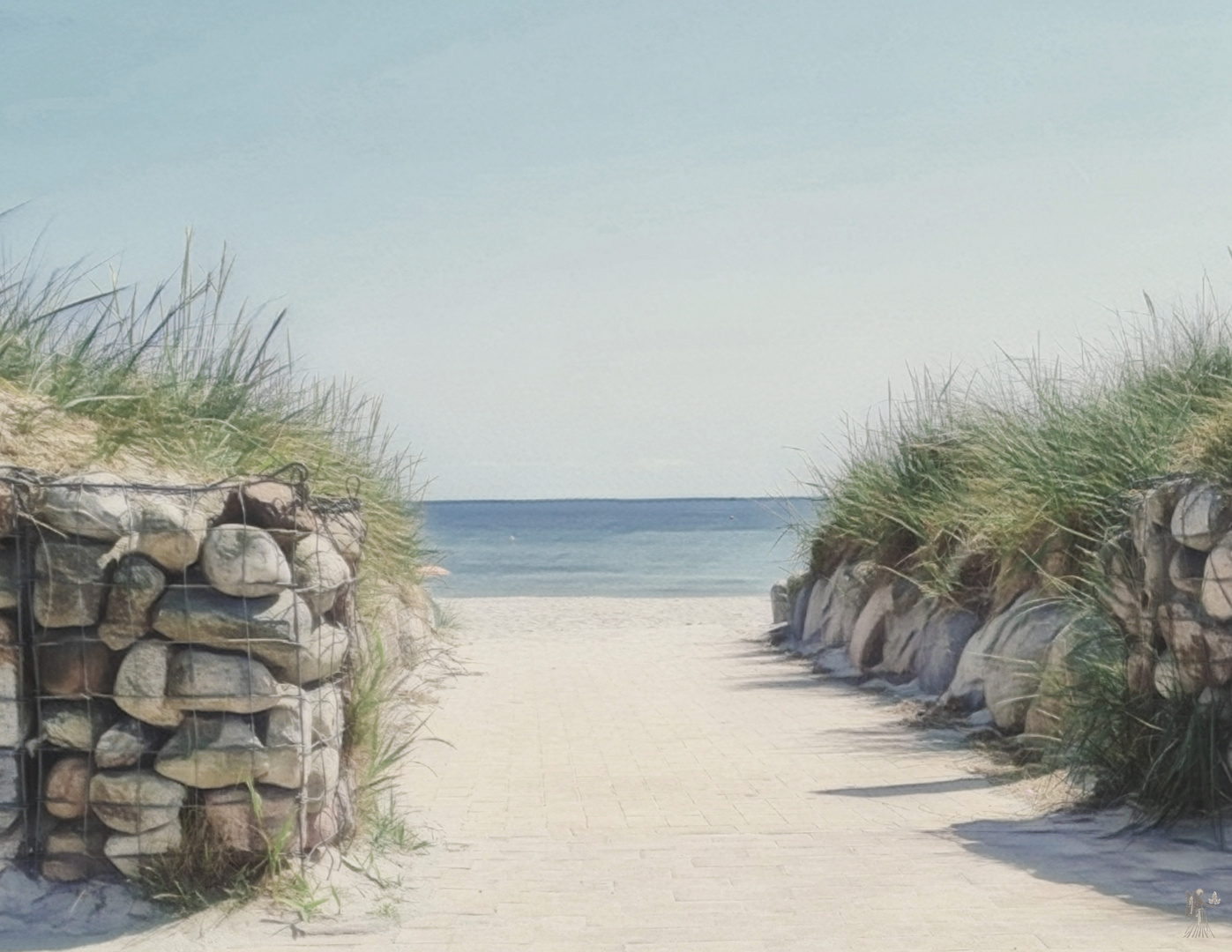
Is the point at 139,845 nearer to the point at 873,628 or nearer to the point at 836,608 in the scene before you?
the point at 873,628

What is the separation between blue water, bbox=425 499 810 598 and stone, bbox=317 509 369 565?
666 cm

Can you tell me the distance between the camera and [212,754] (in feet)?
15.1

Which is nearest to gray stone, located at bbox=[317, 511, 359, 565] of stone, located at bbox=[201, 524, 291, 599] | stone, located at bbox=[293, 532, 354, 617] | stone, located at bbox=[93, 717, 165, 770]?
stone, located at bbox=[293, 532, 354, 617]

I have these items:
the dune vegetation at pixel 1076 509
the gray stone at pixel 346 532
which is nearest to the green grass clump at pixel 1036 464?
the dune vegetation at pixel 1076 509

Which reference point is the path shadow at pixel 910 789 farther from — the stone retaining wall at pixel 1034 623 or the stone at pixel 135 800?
the stone at pixel 135 800

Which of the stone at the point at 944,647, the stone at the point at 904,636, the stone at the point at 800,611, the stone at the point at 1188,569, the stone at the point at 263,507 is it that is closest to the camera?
the stone at the point at 263,507

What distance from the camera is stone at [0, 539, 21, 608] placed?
4.57m

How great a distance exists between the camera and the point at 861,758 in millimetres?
8102

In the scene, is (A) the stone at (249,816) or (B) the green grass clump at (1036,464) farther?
(B) the green grass clump at (1036,464)

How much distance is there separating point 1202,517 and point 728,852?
2398 mm

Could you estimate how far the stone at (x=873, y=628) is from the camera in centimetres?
1184

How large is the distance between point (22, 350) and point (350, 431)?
517 centimetres

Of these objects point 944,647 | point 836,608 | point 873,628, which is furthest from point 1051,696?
point 836,608

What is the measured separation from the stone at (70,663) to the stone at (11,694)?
0.07m
